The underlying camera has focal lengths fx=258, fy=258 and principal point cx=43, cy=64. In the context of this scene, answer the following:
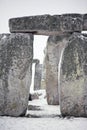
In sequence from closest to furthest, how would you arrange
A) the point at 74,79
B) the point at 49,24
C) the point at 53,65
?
the point at 74,79 → the point at 49,24 → the point at 53,65

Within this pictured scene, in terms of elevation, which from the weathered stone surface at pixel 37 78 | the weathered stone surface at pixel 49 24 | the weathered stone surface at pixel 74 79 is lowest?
the weathered stone surface at pixel 37 78

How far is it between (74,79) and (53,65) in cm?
318

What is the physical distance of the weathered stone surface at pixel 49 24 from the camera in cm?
623

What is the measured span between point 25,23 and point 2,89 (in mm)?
1736

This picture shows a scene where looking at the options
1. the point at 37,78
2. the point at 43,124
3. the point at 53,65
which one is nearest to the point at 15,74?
the point at 43,124

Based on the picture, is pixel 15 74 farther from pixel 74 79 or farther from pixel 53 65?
pixel 53 65

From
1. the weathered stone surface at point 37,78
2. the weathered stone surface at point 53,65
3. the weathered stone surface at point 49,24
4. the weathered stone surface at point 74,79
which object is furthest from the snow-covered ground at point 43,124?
the weathered stone surface at point 37,78

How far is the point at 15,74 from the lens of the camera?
611 cm

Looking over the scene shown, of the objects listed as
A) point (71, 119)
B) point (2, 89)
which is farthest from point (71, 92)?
point (2, 89)

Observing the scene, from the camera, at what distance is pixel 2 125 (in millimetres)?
5012

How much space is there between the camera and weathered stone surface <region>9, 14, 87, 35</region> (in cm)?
623

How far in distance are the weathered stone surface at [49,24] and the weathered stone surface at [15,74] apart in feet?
1.07

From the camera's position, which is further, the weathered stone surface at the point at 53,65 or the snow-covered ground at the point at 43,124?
the weathered stone surface at the point at 53,65

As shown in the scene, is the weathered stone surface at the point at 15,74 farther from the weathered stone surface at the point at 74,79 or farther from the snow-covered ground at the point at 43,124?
the weathered stone surface at the point at 74,79
